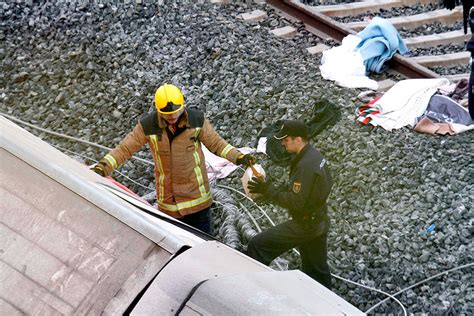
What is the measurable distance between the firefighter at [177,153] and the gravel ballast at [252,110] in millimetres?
1096

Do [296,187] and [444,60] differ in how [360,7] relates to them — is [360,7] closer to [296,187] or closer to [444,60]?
[444,60]

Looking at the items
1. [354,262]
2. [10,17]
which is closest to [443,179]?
[354,262]

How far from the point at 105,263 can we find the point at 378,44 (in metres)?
6.52

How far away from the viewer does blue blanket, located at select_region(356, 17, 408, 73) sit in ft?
32.7

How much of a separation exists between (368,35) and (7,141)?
6.28 metres

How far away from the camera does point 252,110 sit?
9.05 metres

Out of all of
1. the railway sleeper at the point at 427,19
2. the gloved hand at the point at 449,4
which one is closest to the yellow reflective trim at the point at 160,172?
the railway sleeper at the point at 427,19

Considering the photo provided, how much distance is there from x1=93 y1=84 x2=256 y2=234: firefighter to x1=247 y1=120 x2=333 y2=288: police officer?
490mm

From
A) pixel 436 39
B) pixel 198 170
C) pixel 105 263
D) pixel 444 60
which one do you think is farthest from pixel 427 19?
pixel 105 263

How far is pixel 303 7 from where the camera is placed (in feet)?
36.3

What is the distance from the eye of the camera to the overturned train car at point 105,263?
4.05m

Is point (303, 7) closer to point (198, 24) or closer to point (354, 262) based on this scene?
point (198, 24)

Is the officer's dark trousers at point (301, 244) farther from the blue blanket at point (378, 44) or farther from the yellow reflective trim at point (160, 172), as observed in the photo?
the blue blanket at point (378, 44)

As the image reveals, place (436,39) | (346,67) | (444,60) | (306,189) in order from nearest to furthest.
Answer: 1. (306,189)
2. (346,67)
3. (444,60)
4. (436,39)
